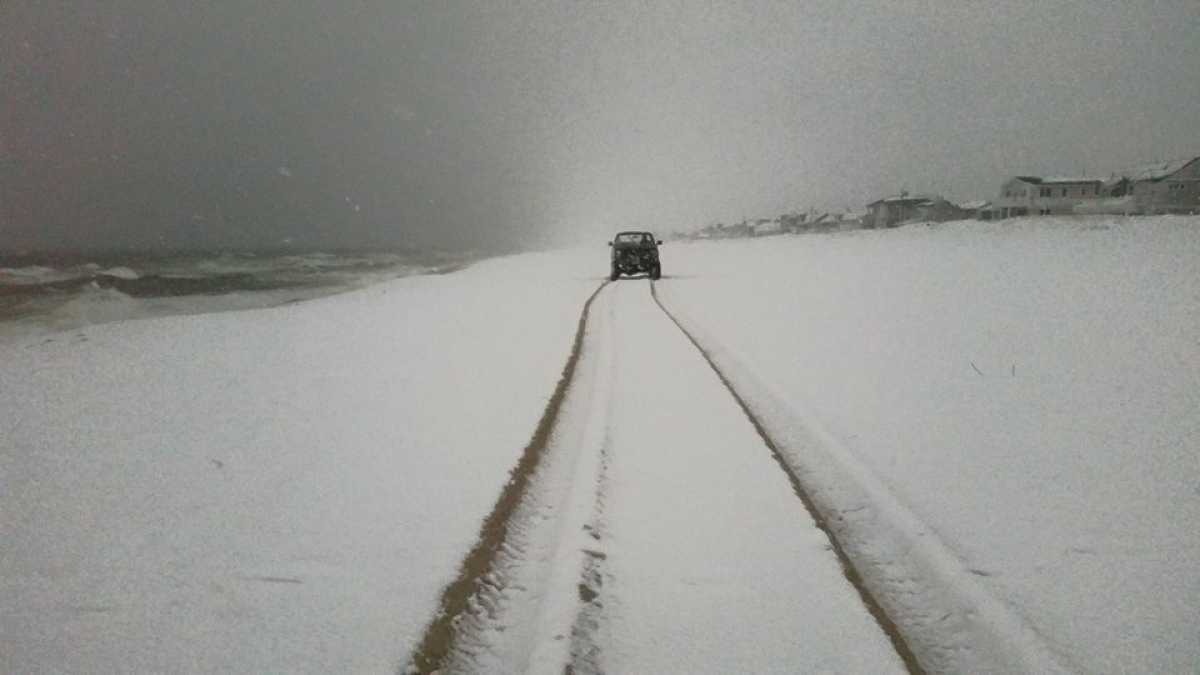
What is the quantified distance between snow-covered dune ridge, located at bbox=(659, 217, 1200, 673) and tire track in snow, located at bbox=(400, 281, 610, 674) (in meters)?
1.71

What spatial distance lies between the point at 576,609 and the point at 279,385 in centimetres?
466

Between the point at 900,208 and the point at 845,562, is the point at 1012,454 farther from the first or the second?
the point at 900,208

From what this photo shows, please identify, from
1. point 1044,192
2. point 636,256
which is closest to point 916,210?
point 1044,192

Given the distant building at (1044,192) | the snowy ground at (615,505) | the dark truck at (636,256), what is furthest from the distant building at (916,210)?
the snowy ground at (615,505)

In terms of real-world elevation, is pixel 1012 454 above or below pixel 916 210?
below

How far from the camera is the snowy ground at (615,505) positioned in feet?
6.43

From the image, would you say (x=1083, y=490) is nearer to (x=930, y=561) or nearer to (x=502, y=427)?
(x=930, y=561)

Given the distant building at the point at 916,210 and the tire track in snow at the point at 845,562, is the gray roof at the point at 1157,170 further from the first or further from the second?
the tire track in snow at the point at 845,562

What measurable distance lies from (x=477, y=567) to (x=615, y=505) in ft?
2.79

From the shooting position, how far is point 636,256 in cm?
2084

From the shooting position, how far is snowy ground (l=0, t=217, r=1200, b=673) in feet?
6.43

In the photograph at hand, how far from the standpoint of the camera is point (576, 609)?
7.03 feet

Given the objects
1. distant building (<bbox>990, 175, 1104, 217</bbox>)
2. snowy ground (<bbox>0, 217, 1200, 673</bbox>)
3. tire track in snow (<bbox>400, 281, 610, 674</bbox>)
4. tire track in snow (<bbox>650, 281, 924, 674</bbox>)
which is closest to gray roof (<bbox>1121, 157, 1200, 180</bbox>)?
distant building (<bbox>990, 175, 1104, 217</bbox>)

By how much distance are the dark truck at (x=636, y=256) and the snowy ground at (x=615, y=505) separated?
44.9 ft
